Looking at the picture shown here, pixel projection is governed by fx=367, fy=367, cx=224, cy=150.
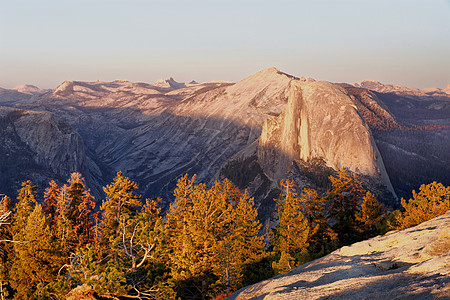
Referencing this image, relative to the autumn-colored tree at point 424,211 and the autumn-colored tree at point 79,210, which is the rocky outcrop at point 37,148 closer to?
the autumn-colored tree at point 79,210

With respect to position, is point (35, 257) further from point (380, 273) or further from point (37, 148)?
point (37, 148)

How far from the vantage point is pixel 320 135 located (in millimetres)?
91062

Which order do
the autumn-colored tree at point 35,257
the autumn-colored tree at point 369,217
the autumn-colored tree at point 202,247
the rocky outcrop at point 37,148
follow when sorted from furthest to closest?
1. the rocky outcrop at point 37,148
2. the autumn-colored tree at point 369,217
3. the autumn-colored tree at point 35,257
4. the autumn-colored tree at point 202,247

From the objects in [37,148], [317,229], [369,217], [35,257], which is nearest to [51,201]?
[35,257]

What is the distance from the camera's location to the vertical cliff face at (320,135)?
273 ft

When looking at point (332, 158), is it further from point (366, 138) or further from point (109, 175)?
point (109, 175)

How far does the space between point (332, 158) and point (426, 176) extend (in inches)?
1742

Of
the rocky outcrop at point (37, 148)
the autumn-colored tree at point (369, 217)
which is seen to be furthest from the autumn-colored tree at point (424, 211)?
the rocky outcrop at point (37, 148)

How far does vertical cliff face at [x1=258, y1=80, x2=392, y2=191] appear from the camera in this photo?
83.1m

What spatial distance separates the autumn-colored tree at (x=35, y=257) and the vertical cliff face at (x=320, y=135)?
65.2 metres

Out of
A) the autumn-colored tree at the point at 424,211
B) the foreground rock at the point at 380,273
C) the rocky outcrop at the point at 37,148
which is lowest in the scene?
the rocky outcrop at the point at 37,148

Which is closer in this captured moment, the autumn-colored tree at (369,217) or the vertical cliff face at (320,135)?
the autumn-colored tree at (369,217)

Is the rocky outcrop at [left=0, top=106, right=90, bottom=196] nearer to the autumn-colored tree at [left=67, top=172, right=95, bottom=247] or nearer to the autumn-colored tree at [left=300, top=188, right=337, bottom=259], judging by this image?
the autumn-colored tree at [left=67, top=172, right=95, bottom=247]

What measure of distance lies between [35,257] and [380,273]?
2873 centimetres
